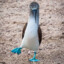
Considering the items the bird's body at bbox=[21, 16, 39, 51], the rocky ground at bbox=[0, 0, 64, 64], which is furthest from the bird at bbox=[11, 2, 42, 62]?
the rocky ground at bbox=[0, 0, 64, 64]

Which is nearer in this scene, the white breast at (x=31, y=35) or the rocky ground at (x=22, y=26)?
the white breast at (x=31, y=35)

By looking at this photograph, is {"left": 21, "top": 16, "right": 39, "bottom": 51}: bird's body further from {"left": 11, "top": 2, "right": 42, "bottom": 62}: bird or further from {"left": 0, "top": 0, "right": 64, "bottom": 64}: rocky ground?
{"left": 0, "top": 0, "right": 64, "bottom": 64}: rocky ground

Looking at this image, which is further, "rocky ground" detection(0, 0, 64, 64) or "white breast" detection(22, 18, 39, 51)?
"rocky ground" detection(0, 0, 64, 64)

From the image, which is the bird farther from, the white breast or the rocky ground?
the rocky ground

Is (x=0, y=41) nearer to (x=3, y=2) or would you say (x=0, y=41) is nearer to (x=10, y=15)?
(x=10, y=15)

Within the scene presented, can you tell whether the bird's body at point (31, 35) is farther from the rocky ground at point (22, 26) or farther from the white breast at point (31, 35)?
the rocky ground at point (22, 26)

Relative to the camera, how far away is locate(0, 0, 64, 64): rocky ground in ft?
8.38

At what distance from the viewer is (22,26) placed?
2725mm

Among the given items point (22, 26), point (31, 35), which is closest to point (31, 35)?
point (31, 35)

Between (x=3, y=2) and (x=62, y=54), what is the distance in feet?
4.40

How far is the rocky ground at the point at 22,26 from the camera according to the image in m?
2.55

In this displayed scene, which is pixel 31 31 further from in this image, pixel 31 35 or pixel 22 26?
pixel 22 26

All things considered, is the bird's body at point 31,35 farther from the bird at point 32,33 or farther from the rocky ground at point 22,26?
the rocky ground at point 22,26

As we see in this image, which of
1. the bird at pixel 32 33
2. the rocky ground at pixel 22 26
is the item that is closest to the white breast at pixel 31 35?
the bird at pixel 32 33
